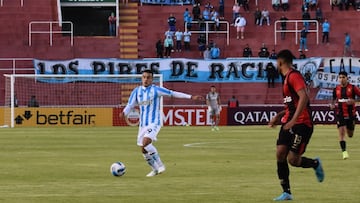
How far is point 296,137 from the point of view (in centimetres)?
1493

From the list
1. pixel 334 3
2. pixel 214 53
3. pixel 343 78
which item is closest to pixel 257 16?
pixel 214 53

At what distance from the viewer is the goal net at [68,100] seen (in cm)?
5250

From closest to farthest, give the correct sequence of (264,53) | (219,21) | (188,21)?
1. (264,53)
2. (188,21)
3. (219,21)

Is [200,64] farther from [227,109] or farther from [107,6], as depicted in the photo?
[107,6]

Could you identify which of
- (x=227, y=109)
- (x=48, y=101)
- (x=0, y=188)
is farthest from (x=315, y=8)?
(x=0, y=188)

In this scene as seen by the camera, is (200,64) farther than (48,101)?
Yes

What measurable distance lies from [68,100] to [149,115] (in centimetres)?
3511

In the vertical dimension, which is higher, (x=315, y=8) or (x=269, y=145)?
(x=315, y=8)

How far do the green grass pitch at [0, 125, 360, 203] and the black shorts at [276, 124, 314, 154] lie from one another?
85cm

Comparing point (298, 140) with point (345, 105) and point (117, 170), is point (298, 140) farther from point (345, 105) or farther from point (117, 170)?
point (345, 105)

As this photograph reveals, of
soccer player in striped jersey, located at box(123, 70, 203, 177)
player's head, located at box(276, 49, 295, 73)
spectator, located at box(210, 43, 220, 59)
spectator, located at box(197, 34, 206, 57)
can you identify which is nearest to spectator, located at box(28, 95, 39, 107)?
spectator, located at box(210, 43, 220, 59)

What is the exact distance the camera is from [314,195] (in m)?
15.7

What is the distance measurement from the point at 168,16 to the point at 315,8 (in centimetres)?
1001

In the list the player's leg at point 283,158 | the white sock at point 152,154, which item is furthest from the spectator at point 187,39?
the player's leg at point 283,158
